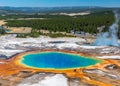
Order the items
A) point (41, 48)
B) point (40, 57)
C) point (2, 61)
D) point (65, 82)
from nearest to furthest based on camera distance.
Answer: point (65, 82) < point (2, 61) < point (40, 57) < point (41, 48)

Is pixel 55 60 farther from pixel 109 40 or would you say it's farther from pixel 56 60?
pixel 109 40

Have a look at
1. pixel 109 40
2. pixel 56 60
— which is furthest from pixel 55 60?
pixel 109 40

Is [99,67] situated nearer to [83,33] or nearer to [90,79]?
[90,79]

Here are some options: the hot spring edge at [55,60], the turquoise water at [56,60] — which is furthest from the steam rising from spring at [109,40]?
the turquoise water at [56,60]

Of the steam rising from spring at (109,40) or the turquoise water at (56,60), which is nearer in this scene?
the turquoise water at (56,60)

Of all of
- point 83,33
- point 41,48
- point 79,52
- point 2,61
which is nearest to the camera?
point 2,61

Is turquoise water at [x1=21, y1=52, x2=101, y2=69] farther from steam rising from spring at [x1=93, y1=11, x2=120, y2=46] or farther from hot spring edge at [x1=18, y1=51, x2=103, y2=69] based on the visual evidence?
steam rising from spring at [x1=93, y1=11, x2=120, y2=46]

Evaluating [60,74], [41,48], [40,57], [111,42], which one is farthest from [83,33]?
[60,74]

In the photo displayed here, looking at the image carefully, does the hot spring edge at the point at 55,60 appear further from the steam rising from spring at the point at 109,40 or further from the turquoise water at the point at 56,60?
the steam rising from spring at the point at 109,40
